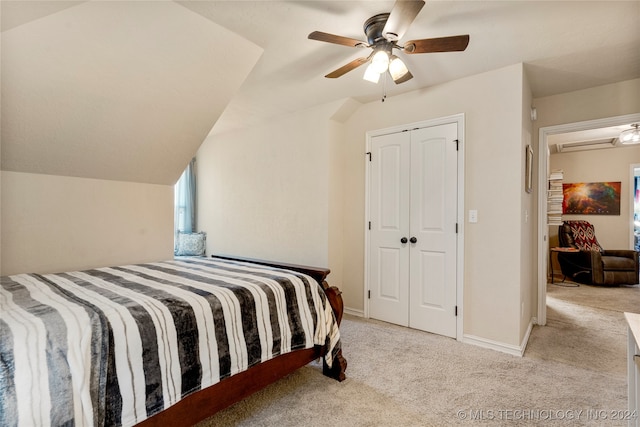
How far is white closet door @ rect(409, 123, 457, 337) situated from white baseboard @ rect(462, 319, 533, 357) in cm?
14

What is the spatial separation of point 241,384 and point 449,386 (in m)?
1.34

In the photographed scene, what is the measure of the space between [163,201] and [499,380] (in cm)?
328

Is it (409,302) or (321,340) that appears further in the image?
(409,302)

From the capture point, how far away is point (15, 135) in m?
2.12

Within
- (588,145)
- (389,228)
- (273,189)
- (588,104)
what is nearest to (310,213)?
(273,189)

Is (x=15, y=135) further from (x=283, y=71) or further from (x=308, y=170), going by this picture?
(x=308, y=170)

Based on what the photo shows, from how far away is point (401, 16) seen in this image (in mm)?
1549

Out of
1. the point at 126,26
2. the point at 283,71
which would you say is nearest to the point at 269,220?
the point at 283,71

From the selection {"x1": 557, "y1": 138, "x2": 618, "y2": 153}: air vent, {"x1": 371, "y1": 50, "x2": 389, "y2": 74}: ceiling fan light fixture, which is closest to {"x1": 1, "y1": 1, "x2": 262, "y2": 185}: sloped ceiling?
{"x1": 371, "y1": 50, "x2": 389, "y2": 74}: ceiling fan light fixture

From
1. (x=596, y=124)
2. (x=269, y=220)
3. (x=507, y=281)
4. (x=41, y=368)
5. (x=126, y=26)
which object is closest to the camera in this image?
(x=41, y=368)

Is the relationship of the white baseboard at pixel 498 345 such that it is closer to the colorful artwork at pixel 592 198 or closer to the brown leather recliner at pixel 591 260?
the brown leather recliner at pixel 591 260

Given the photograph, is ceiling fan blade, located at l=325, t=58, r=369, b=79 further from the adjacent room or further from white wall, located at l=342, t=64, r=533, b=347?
white wall, located at l=342, t=64, r=533, b=347

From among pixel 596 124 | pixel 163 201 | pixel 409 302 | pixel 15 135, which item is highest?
pixel 596 124

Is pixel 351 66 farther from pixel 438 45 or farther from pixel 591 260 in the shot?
pixel 591 260
